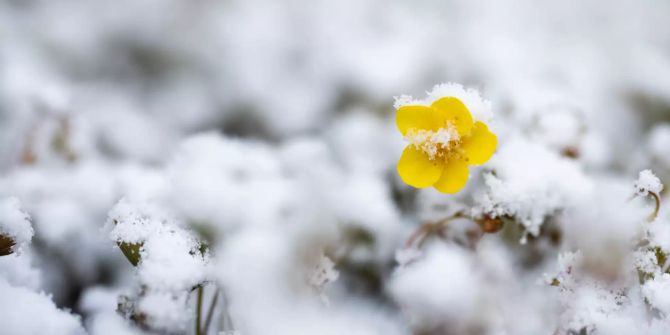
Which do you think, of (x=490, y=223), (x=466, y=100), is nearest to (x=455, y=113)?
(x=466, y=100)

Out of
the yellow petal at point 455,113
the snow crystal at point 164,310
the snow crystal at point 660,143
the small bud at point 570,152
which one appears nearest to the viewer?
the snow crystal at point 164,310

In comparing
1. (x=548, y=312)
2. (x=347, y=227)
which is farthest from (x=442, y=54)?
(x=548, y=312)

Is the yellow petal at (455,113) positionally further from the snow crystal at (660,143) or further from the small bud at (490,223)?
the snow crystal at (660,143)

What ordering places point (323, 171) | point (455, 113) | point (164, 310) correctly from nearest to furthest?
point (164, 310) → point (455, 113) → point (323, 171)

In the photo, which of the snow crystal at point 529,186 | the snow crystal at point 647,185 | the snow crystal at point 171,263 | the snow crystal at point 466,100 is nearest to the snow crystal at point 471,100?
the snow crystal at point 466,100

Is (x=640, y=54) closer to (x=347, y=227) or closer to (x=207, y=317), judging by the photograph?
(x=347, y=227)

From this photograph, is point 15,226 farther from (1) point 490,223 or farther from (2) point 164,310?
(1) point 490,223

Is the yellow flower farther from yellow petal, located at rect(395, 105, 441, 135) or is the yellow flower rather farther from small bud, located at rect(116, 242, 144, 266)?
small bud, located at rect(116, 242, 144, 266)
